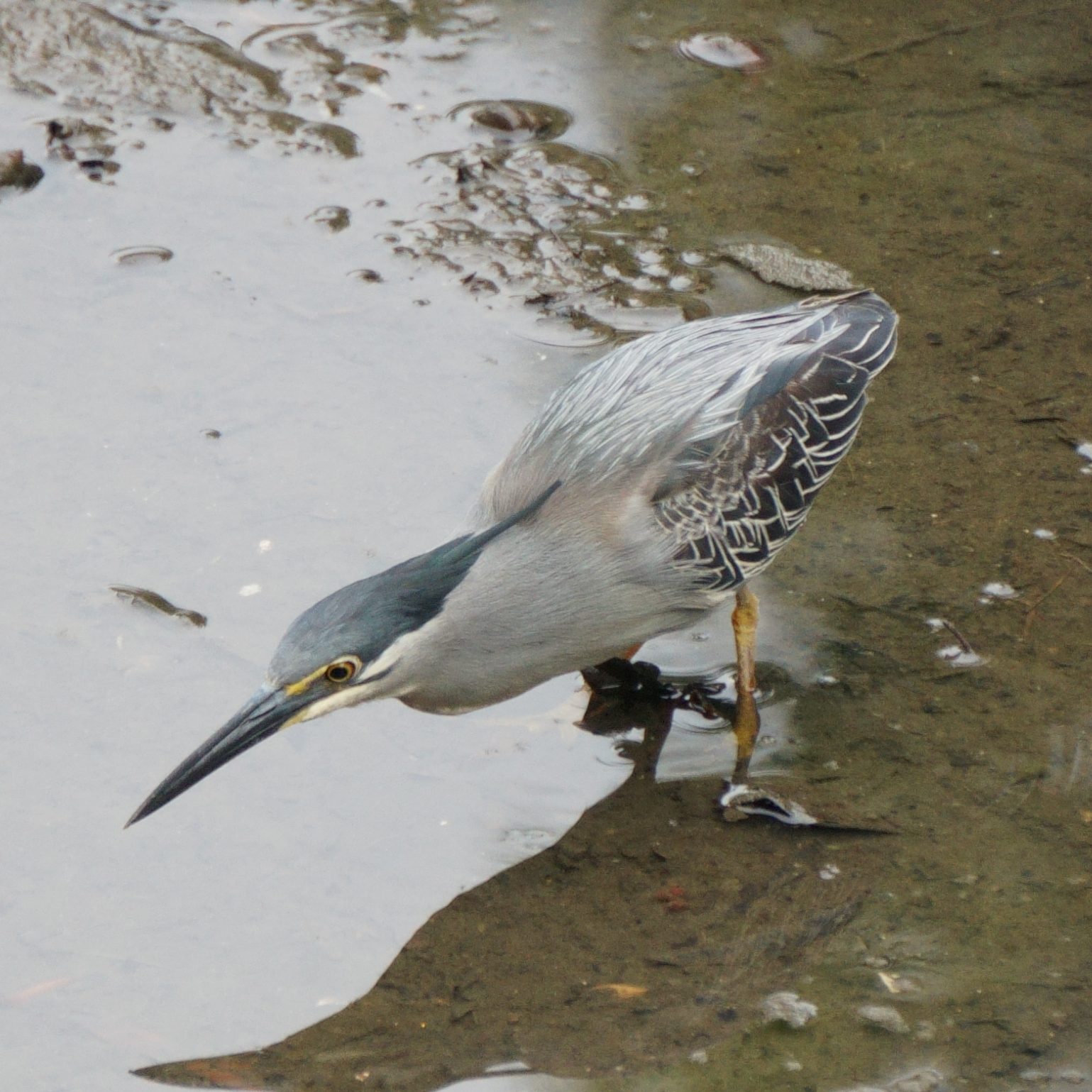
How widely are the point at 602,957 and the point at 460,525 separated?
154cm

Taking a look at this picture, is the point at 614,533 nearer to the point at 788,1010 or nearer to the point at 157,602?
the point at 788,1010

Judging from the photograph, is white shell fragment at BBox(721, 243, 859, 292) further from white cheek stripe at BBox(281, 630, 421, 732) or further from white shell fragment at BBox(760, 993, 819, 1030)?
white shell fragment at BBox(760, 993, 819, 1030)

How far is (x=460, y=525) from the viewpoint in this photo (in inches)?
185

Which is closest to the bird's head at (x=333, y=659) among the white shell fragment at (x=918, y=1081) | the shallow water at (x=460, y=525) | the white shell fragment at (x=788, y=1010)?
the shallow water at (x=460, y=525)

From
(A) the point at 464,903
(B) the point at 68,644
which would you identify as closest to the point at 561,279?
(B) the point at 68,644

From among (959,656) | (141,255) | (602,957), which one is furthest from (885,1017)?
(141,255)

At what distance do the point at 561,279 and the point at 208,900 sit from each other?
3.20 metres

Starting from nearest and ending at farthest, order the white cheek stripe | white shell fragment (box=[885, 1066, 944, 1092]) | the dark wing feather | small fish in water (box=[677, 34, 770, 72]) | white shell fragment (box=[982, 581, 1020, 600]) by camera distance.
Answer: white shell fragment (box=[885, 1066, 944, 1092])
the white cheek stripe
the dark wing feather
white shell fragment (box=[982, 581, 1020, 600])
small fish in water (box=[677, 34, 770, 72])

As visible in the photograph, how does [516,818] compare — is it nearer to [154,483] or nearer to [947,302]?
[154,483]

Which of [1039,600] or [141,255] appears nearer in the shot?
[1039,600]

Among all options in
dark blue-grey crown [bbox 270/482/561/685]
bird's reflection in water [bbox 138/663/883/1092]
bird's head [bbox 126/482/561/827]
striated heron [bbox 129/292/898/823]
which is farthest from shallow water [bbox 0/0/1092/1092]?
dark blue-grey crown [bbox 270/482/561/685]

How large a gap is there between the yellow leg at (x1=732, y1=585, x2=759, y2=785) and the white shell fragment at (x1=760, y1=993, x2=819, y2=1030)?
2.80 feet

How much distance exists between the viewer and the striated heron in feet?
11.8

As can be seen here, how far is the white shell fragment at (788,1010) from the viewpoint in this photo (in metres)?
3.53
